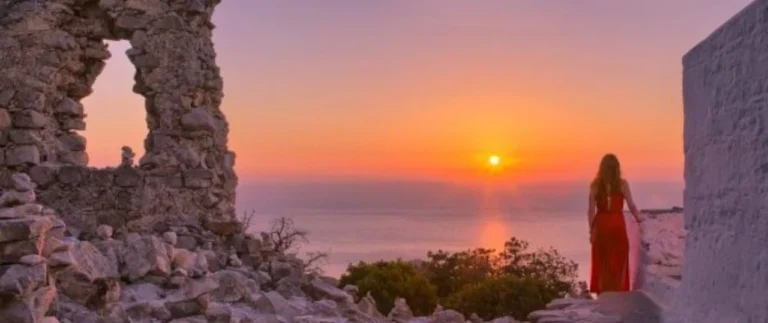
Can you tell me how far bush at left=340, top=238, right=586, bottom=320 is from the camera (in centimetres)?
1645

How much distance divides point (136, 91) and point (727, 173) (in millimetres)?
5578

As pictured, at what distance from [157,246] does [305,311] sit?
4.72 ft

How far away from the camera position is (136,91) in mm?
8398

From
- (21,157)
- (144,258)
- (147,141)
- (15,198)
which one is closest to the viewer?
(15,198)

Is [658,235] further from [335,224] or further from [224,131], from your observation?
[335,224]

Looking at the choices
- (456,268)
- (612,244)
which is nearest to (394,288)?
(456,268)

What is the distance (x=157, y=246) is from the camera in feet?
21.1

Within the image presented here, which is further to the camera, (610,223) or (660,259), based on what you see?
(610,223)

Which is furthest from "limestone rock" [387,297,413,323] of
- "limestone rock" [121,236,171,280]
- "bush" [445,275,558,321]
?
"bush" [445,275,558,321]

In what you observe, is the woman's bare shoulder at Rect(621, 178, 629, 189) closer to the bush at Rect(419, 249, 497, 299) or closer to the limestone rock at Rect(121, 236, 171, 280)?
the limestone rock at Rect(121, 236, 171, 280)

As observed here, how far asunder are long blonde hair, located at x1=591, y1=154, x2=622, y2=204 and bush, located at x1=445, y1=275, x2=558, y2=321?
7.73 metres

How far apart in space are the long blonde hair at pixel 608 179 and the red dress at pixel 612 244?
45 millimetres

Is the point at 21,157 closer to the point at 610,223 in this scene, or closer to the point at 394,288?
the point at 610,223

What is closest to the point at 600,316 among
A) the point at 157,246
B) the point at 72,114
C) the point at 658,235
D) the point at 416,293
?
the point at 658,235
